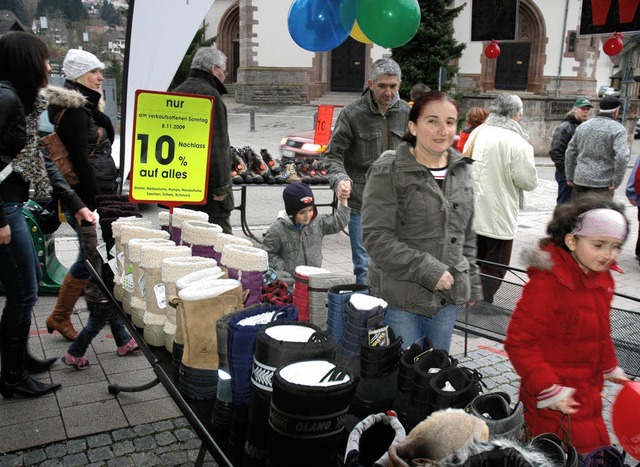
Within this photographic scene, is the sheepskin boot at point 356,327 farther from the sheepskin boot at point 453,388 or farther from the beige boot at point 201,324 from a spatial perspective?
the beige boot at point 201,324

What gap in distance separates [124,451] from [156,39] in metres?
3.34

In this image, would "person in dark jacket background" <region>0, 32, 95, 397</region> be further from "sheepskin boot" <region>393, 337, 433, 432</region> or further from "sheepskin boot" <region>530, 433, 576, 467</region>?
"sheepskin boot" <region>530, 433, 576, 467</region>

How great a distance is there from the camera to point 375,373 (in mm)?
1917

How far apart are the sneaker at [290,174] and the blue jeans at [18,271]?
4679mm

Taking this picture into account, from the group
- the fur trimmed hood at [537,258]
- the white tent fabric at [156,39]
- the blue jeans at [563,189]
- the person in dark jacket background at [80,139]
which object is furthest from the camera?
the blue jeans at [563,189]

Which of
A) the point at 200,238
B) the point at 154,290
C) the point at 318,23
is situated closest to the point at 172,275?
the point at 154,290

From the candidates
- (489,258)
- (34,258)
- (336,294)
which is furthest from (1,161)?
(489,258)

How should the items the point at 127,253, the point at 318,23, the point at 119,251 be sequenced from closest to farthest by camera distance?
1. the point at 127,253
2. the point at 119,251
3. the point at 318,23

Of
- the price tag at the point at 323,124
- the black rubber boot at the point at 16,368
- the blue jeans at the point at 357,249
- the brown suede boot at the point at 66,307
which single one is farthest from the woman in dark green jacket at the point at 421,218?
the price tag at the point at 323,124

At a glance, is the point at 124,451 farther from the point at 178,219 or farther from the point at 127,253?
the point at 178,219

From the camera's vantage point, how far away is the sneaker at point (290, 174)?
8023 mm

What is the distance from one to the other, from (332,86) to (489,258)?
27537 mm

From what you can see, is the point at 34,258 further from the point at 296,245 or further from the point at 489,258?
the point at 489,258

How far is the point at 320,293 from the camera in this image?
245 centimetres
